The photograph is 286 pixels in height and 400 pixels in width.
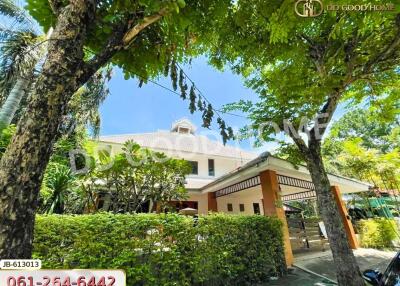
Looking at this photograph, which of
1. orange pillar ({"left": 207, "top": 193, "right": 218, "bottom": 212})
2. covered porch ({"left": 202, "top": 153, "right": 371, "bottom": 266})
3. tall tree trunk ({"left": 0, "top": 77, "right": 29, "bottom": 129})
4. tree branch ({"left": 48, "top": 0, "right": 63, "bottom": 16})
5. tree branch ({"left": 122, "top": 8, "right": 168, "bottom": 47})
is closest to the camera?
tree branch ({"left": 48, "top": 0, "right": 63, "bottom": 16})

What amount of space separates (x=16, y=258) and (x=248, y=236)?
6350 mm

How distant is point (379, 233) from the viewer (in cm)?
1240

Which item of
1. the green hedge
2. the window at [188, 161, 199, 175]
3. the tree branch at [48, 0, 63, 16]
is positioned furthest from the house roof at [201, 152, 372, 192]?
the tree branch at [48, 0, 63, 16]

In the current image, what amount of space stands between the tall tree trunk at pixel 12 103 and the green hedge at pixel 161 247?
593cm

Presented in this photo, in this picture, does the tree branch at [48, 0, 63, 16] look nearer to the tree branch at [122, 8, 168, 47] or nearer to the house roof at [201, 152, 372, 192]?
the tree branch at [122, 8, 168, 47]

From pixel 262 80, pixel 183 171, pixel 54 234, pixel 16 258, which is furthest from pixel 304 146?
pixel 16 258

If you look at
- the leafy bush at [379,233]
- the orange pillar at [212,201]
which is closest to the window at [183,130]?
the orange pillar at [212,201]

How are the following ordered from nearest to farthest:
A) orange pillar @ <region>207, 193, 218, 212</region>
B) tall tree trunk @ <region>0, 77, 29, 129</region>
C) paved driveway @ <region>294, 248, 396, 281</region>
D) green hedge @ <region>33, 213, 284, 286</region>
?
1. green hedge @ <region>33, 213, 284, 286</region>
2. paved driveway @ <region>294, 248, 396, 281</region>
3. tall tree trunk @ <region>0, 77, 29, 129</region>
4. orange pillar @ <region>207, 193, 218, 212</region>

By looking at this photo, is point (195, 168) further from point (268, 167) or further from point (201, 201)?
point (268, 167)

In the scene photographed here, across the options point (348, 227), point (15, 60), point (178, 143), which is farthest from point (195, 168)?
point (15, 60)

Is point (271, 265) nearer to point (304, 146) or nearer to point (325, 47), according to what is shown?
point (304, 146)

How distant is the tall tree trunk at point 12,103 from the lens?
8.59m

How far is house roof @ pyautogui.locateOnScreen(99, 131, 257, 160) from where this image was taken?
1777 centimetres

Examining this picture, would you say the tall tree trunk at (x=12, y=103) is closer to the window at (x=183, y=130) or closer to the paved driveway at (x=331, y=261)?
the paved driveway at (x=331, y=261)
